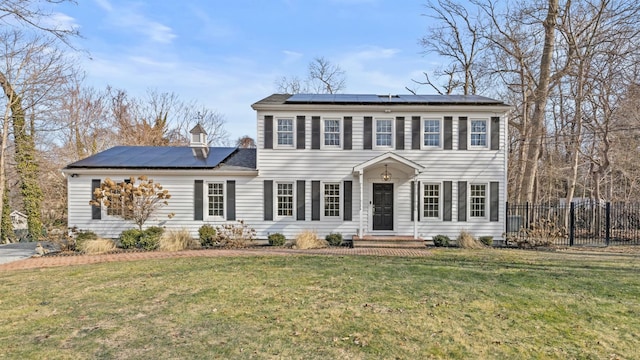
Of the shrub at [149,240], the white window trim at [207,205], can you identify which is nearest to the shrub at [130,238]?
the shrub at [149,240]

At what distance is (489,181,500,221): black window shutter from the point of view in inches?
558

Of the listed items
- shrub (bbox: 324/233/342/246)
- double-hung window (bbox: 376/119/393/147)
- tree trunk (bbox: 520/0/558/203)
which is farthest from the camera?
tree trunk (bbox: 520/0/558/203)

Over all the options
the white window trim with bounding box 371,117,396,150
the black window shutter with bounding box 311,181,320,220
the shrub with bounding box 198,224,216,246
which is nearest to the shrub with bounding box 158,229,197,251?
the shrub with bounding box 198,224,216,246

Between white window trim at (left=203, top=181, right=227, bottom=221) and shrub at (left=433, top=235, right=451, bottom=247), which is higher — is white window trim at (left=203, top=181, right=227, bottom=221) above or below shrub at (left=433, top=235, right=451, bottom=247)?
above

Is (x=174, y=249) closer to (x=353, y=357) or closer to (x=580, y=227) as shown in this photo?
(x=353, y=357)

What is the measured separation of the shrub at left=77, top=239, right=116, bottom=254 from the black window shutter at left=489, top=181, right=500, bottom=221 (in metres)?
14.4

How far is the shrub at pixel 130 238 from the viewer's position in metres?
12.9

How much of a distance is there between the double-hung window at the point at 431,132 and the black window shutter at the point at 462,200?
1877 mm

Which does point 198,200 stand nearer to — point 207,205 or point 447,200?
point 207,205

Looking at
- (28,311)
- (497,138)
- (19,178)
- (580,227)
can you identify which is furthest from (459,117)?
(19,178)

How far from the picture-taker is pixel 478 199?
1434cm

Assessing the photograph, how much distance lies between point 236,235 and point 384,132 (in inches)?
282

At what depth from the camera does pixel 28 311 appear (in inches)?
231

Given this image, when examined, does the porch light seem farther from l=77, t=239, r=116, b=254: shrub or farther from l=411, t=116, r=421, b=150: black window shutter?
l=77, t=239, r=116, b=254: shrub
